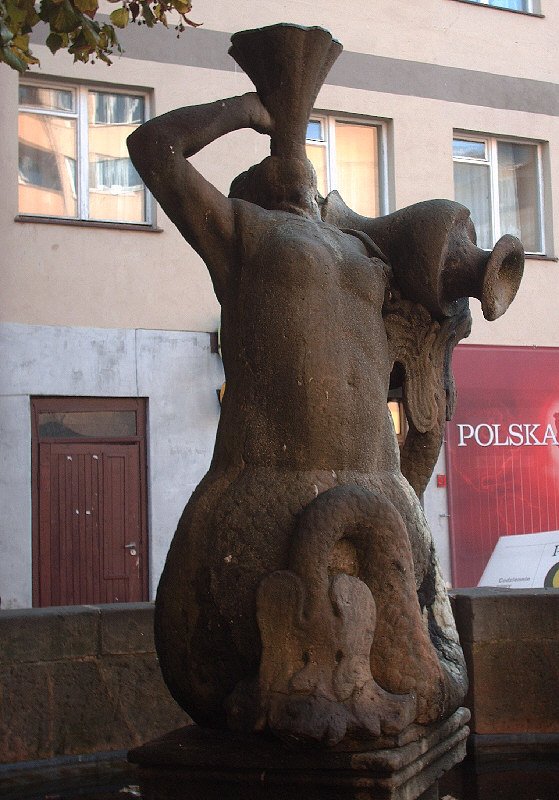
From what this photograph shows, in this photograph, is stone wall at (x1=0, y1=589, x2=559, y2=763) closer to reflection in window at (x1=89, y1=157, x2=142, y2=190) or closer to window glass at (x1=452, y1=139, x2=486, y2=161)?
reflection in window at (x1=89, y1=157, x2=142, y2=190)

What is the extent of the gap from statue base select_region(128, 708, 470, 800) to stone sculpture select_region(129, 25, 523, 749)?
0.19ft

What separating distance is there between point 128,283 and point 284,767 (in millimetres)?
10074

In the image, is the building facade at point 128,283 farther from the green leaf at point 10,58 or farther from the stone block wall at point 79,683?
the green leaf at point 10,58

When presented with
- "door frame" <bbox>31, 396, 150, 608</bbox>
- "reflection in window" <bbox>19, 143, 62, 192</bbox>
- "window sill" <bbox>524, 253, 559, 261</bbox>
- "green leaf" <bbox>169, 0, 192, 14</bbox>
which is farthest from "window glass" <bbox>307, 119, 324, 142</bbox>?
"green leaf" <bbox>169, 0, 192, 14</bbox>

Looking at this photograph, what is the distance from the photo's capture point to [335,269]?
3.53 metres

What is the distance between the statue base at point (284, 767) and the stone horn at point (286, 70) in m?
1.68

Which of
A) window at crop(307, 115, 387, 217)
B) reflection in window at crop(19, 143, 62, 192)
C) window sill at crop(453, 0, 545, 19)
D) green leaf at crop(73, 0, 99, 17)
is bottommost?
green leaf at crop(73, 0, 99, 17)

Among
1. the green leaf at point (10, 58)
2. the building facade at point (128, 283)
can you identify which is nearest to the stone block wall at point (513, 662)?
the green leaf at point (10, 58)

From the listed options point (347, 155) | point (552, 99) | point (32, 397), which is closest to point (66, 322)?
point (32, 397)

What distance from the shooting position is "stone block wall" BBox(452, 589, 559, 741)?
5.80 m

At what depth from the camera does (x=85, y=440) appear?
12.7 metres

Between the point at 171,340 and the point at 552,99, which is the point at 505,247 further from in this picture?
the point at 552,99

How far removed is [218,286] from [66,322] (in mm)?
9126

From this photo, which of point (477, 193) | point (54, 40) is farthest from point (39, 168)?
point (54, 40)
